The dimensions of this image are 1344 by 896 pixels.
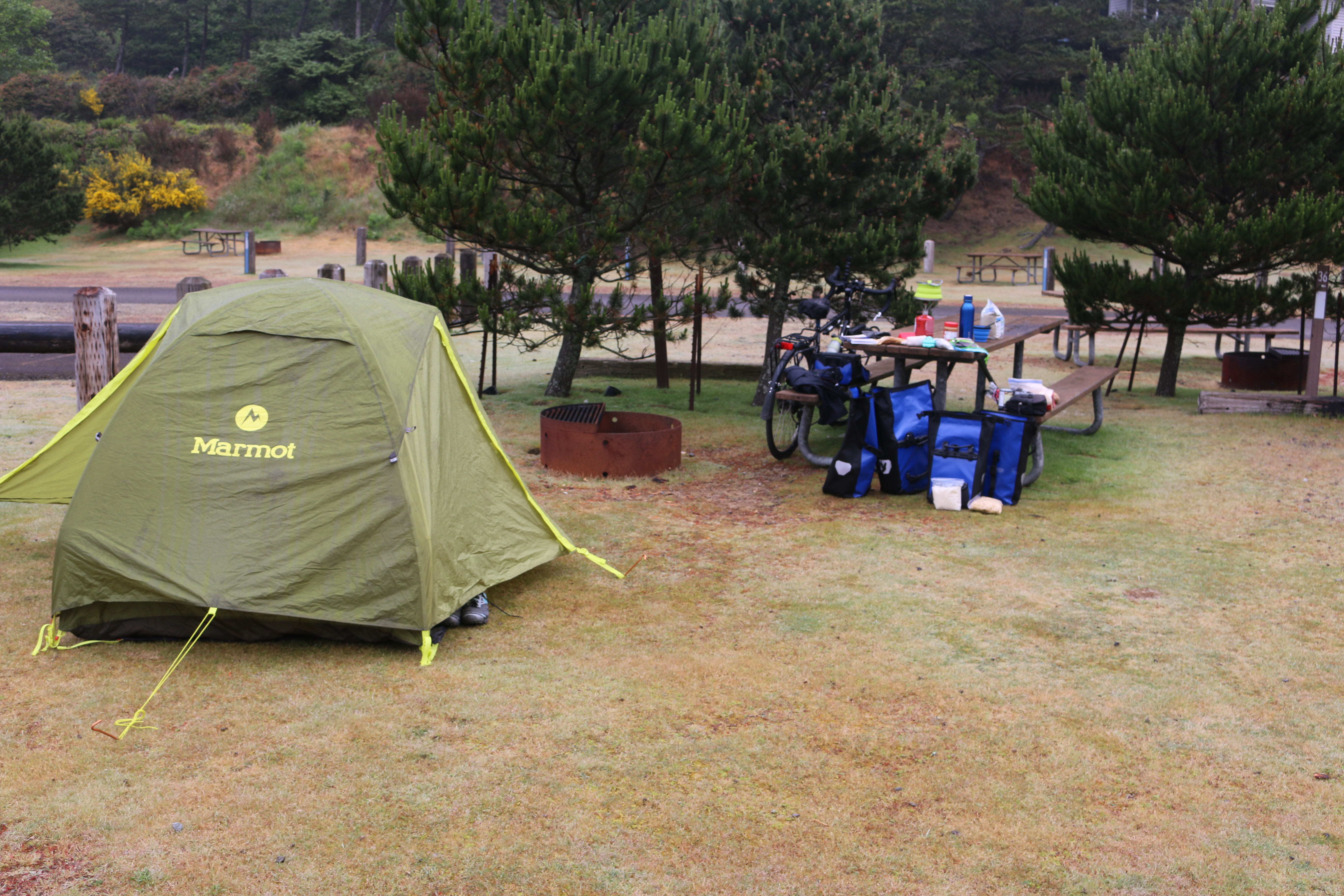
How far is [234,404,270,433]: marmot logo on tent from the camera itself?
16.0 feet

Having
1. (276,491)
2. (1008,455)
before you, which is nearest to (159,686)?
(276,491)

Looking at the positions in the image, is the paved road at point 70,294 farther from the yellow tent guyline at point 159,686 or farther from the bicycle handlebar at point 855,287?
the yellow tent guyline at point 159,686

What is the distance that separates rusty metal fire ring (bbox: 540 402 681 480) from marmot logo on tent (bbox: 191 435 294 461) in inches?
129

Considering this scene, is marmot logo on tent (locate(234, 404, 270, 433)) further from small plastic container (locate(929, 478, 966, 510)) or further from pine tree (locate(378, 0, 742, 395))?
small plastic container (locate(929, 478, 966, 510))

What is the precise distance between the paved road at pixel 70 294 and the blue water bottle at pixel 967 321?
1409 centimetres

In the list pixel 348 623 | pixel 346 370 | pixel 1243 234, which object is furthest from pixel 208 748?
pixel 1243 234

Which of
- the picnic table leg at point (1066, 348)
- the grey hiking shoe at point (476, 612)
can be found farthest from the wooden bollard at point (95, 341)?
the picnic table leg at point (1066, 348)

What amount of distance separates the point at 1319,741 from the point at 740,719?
80.2 inches

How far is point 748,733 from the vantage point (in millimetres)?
4039

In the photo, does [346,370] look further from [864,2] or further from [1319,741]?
[864,2]

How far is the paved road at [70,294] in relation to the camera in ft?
62.5

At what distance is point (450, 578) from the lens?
16.3ft

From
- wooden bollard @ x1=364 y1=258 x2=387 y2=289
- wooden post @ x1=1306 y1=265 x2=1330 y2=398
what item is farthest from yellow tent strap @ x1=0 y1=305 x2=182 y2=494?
wooden post @ x1=1306 y1=265 x2=1330 y2=398

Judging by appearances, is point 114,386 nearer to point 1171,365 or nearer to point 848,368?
point 848,368
